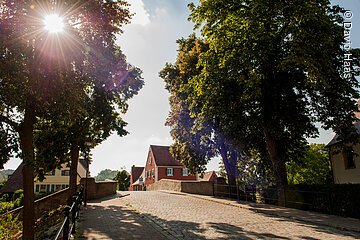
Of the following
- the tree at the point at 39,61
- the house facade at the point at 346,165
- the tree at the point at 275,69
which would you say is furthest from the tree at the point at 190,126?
the tree at the point at 39,61

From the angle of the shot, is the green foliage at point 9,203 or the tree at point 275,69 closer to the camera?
the green foliage at point 9,203

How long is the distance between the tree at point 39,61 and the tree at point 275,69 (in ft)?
23.4

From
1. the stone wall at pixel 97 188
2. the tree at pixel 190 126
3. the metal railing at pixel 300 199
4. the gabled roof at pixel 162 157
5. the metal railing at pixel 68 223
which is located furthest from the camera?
the gabled roof at pixel 162 157

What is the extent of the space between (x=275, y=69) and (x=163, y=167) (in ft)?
129

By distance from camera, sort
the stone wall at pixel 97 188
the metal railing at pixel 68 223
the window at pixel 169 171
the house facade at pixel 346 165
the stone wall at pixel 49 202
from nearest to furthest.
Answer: the metal railing at pixel 68 223 → the stone wall at pixel 49 202 → the house facade at pixel 346 165 → the stone wall at pixel 97 188 → the window at pixel 169 171

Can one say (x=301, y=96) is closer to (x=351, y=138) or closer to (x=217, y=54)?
(x=351, y=138)

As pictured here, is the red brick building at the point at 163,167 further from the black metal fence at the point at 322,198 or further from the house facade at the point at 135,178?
the black metal fence at the point at 322,198

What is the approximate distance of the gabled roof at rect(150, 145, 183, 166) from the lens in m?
54.3

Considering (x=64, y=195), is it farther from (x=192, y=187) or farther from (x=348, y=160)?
(x=348, y=160)

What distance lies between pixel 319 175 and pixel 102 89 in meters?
43.2

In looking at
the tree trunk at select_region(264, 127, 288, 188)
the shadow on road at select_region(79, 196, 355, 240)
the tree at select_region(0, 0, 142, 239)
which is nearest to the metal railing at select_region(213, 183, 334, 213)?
the tree trunk at select_region(264, 127, 288, 188)

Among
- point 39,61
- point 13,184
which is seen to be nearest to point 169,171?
point 13,184

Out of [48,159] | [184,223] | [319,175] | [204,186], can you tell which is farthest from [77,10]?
[319,175]

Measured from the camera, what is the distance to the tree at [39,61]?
8070 mm
